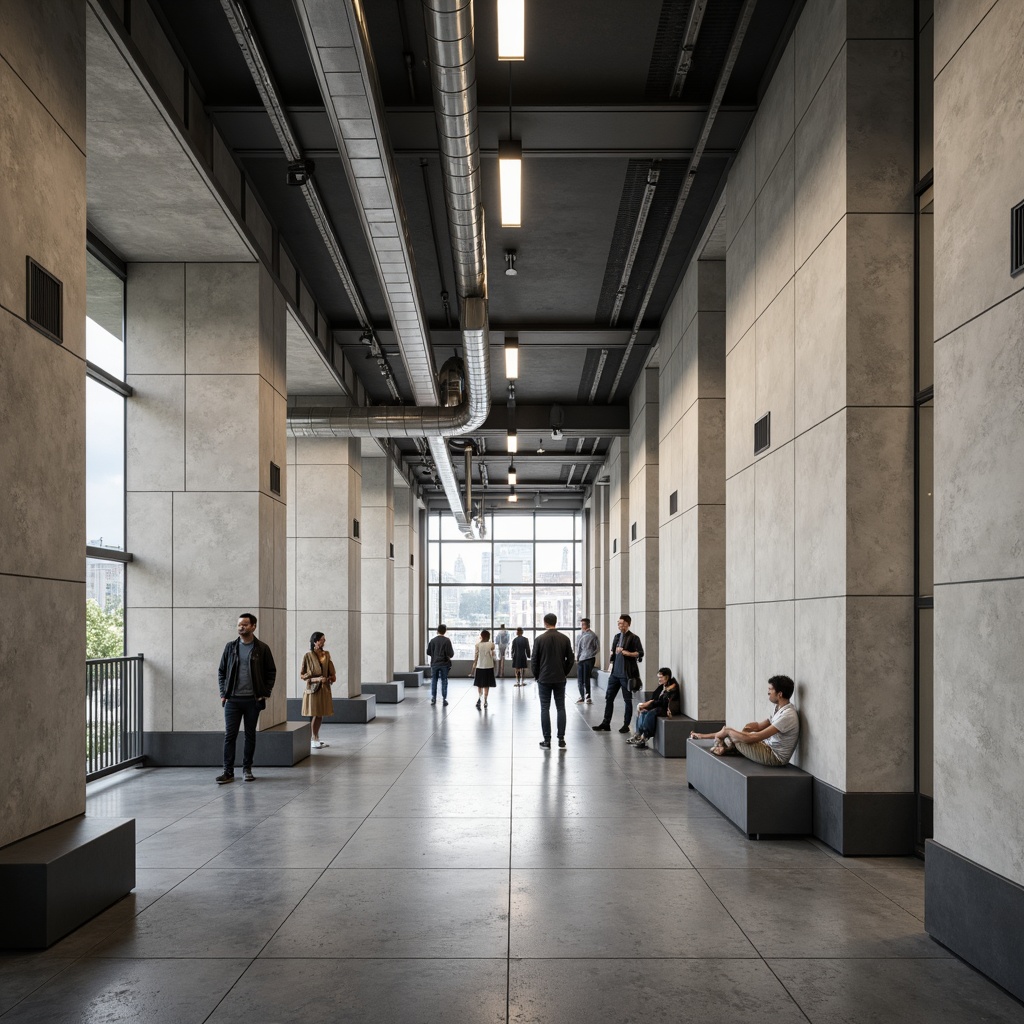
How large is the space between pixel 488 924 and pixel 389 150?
18.9 ft

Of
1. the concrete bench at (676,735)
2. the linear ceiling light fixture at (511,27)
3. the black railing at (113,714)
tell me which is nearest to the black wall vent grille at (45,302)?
the linear ceiling light fixture at (511,27)

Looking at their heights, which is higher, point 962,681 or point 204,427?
point 204,427

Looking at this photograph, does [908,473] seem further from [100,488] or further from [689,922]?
[100,488]

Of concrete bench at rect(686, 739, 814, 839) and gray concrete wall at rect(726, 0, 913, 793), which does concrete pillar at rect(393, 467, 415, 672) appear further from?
concrete bench at rect(686, 739, 814, 839)

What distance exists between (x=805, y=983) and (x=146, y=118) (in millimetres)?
7462

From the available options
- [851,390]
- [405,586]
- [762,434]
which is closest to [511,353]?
[762,434]

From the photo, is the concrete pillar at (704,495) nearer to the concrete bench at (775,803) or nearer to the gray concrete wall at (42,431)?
the concrete bench at (775,803)

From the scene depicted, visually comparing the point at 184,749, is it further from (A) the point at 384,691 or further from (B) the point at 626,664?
(A) the point at 384,691

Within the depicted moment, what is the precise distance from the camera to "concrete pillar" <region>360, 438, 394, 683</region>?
22.1 meters

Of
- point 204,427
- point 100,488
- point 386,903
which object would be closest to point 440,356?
point 204,427

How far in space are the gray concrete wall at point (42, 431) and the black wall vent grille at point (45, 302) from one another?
0.07 metres

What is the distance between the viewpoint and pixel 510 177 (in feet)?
26.9

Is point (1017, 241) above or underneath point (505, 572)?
above

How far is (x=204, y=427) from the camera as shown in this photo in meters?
11.3
